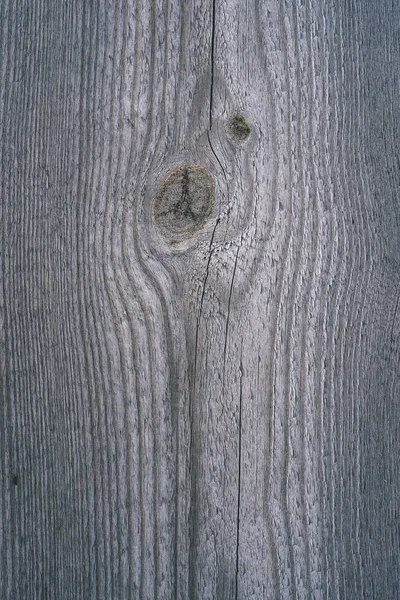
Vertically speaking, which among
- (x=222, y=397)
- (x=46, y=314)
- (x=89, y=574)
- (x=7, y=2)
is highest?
(x=7, y=2)

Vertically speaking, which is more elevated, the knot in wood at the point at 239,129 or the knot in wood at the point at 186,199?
the knot in wood at the point at 239,129

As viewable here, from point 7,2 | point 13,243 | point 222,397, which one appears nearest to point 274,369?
point 222,397

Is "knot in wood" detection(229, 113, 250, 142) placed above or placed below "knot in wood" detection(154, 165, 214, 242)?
above

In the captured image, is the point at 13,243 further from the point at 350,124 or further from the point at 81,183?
the point at 350,124

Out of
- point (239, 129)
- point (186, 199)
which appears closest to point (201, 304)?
point (186, 199)
